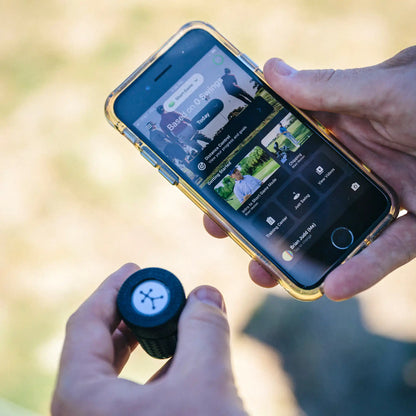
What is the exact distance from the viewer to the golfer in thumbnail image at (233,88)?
5.74ft

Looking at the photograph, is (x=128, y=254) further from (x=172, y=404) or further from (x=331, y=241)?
(x=172, y=404)

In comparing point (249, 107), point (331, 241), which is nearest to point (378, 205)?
point (331, 241)

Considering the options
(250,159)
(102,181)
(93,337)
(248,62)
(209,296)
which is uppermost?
(248,62)

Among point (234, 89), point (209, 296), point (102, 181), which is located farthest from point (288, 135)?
point (102, 181)

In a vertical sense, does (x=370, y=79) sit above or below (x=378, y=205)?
above

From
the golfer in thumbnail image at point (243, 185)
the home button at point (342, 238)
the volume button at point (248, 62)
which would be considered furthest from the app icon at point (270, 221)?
the volume button at point (248, 62)

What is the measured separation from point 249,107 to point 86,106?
1498mm

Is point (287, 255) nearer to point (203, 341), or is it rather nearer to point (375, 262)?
point (375, 262)

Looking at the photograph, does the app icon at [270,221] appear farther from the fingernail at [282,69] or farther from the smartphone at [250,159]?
the fingernail at [282,69]

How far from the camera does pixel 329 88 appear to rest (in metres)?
1.68

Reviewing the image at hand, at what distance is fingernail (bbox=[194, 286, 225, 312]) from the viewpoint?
1.31 metres

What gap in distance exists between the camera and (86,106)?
9.63 ft

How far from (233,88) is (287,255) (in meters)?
0.62

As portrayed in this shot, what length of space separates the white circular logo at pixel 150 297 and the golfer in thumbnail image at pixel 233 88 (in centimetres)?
76
